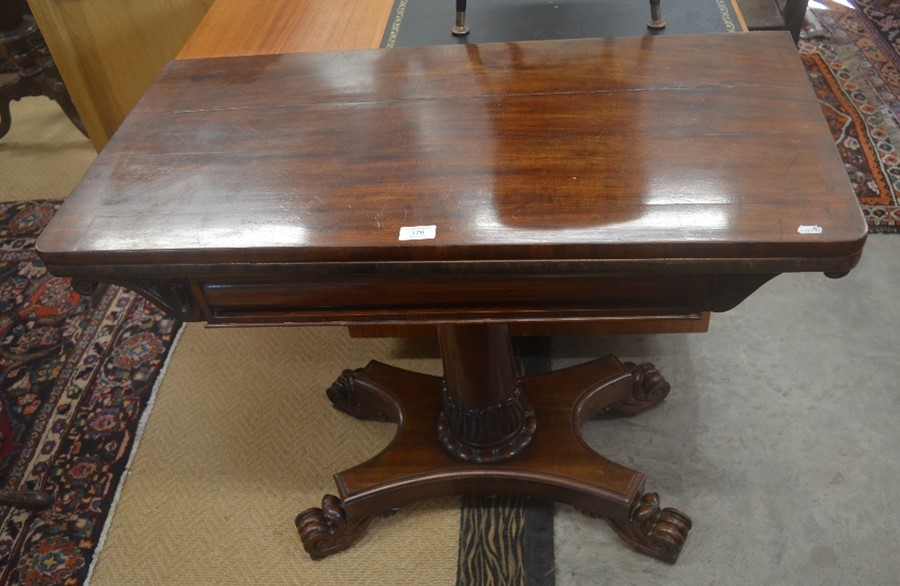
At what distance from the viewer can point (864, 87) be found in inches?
102

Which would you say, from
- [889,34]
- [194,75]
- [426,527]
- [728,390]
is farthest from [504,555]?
[889,34]

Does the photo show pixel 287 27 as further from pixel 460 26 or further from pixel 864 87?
pixel 864 87

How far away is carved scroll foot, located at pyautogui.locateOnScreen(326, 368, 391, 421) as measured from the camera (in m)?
1.70

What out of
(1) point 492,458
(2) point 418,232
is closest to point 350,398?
(1) point 492,458

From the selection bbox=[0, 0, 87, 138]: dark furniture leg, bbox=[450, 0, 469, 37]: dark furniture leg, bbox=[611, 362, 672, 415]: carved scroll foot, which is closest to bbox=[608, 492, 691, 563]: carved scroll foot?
bbox=[611, 362, 672, 415]: carved scroll foot

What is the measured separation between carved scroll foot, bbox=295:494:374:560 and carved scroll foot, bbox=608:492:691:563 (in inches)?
20.7

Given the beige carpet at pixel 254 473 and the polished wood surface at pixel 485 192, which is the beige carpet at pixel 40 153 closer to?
the beige carpet at pixel 254 473

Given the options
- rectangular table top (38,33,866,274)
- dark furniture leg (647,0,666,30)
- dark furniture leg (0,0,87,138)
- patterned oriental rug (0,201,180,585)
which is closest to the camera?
rectangular table top (38,33,866,274)

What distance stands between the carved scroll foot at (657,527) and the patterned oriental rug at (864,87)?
114 centimetres

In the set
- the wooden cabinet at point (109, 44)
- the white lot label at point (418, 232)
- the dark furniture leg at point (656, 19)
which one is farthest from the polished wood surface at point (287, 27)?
the wooden cabinet at point (109, 44)

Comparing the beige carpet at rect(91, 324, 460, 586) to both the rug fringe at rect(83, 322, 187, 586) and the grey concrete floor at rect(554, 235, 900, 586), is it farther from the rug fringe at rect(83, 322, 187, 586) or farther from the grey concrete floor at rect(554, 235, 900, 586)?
the grey concrete floor at rect(554, 235, 900, 586)

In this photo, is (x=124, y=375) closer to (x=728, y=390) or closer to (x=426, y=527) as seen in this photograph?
(x=426, y=527)

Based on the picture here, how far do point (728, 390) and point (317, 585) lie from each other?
986mm

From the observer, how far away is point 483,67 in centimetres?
122
